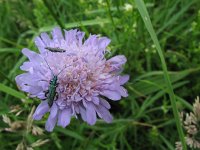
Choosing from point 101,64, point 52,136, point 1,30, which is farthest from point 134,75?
point 1,30

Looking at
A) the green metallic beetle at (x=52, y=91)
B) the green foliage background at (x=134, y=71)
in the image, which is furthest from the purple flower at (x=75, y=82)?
the green foliage background at (x=134, y=71)

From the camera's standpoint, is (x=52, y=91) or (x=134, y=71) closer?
(x=52, y=91)

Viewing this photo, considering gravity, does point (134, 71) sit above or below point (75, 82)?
above

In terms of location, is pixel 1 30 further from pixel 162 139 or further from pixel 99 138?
pixel 162 139

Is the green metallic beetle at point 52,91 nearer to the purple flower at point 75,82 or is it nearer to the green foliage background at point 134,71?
the purple flower at point 75,82

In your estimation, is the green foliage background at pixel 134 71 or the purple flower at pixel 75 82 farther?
the green foliage background at pixel 134 71

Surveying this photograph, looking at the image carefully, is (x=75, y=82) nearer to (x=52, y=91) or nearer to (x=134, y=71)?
(x=52, y=91)

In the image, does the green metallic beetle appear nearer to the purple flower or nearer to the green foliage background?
the purple flower

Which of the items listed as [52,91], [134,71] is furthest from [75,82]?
[134,71]
